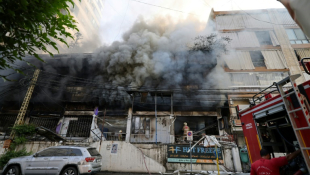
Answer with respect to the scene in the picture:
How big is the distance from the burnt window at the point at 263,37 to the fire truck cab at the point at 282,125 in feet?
56.1

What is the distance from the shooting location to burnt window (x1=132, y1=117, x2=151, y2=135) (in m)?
13.7

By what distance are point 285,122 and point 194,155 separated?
20.5 feet

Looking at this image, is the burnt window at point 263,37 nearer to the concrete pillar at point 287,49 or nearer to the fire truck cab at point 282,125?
the concrete pillar at point 287,49

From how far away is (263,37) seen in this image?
17.1m

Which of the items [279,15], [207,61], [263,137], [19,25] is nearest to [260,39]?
[279,15]

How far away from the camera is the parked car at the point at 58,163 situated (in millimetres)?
5836

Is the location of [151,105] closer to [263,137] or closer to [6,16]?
[263,137]

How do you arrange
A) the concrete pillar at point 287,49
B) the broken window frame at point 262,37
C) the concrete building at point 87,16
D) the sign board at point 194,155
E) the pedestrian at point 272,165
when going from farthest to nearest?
the concrete building at point 87,16, the broken window frame at point 262,37, the concrete pillar at point 287,49, the sign board at point 194,155, the pedestrian at point 272,165

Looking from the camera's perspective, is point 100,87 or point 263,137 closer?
point 263,137

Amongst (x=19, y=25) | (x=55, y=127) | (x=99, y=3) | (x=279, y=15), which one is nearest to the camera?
(x=19, y=25)

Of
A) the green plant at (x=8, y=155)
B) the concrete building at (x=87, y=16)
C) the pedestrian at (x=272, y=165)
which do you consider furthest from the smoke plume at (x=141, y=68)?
the concrete building at (x=87, y=16)

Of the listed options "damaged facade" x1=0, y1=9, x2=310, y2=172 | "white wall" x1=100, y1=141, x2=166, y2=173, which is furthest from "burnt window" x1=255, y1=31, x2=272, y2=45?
A: "white wall" x1=100, y1=141, x2=166, y2=173

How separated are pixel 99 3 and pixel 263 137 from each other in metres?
55.2

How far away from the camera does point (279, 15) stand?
17641 millimetres
